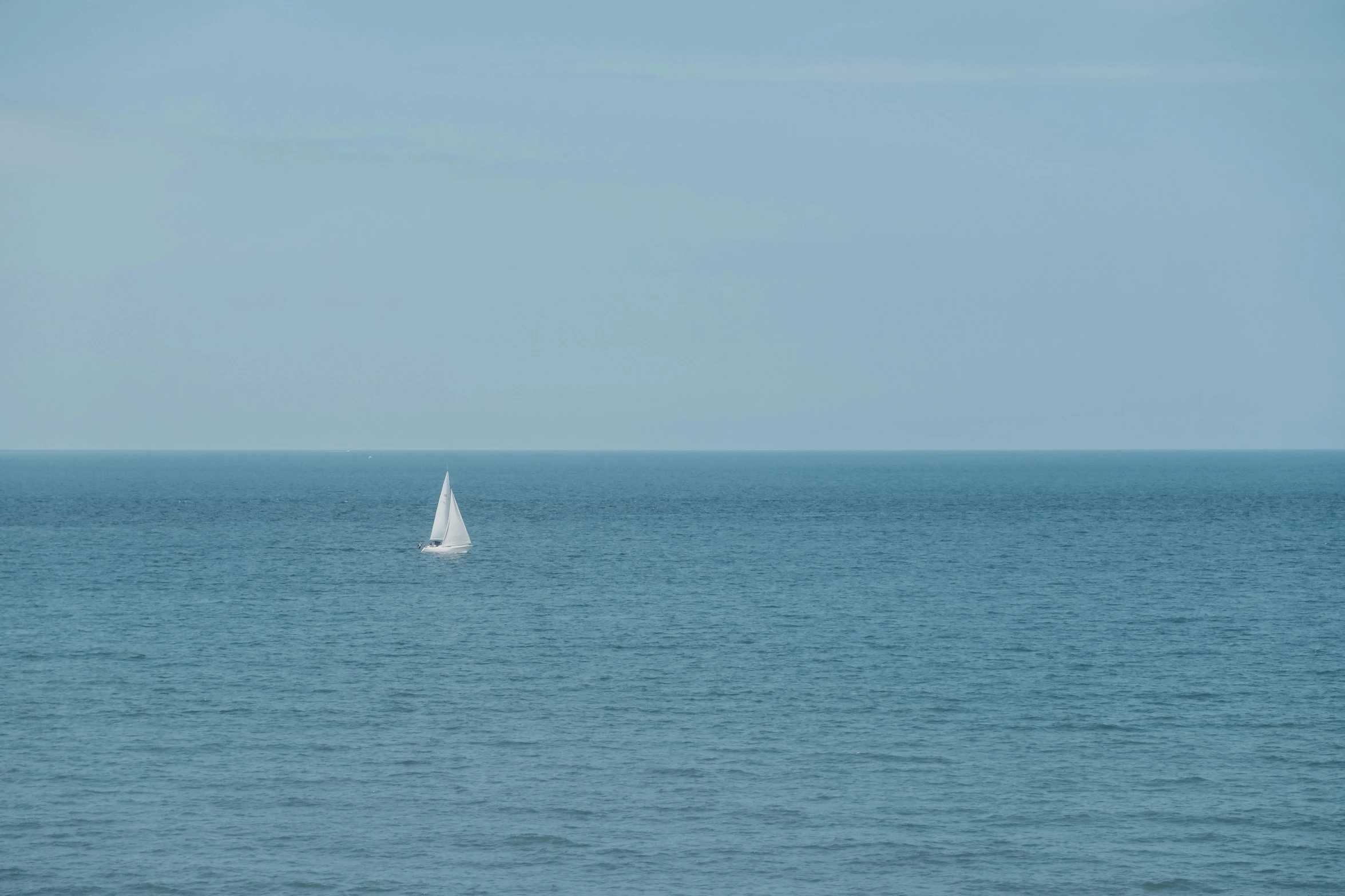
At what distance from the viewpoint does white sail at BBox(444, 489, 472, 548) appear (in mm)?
101000

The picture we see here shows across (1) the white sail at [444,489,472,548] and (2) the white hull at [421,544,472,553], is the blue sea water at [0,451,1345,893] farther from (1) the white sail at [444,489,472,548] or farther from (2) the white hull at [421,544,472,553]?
(1) the white sail at [444,489,472,548]

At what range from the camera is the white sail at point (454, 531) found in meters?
101

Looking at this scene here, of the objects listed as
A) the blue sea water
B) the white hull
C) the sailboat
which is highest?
the sailboat

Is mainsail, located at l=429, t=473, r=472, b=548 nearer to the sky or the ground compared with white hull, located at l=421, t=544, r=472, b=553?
nearer to the sky

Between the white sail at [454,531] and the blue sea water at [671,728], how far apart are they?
1056 centimetres

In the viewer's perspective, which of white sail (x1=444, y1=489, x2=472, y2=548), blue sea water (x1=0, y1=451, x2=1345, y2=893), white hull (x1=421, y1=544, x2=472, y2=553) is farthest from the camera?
white sail (x1=444, y1=489, x2=472, y2=548)

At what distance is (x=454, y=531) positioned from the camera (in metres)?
102

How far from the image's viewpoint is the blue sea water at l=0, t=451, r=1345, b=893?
3173cm

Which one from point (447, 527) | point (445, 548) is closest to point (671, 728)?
point (445, 548)

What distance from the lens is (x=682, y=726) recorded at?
143 ft

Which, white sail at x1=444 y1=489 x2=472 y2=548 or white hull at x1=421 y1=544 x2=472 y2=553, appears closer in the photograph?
white hull at x1=421 y1=544 x2=472 y2=553

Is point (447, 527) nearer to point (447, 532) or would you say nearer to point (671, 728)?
point (447, 532)

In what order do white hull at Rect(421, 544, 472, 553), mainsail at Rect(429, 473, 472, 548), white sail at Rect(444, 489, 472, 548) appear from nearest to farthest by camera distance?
white hull at Rect(421, 544, 472, 553) < white sail at Rect(444, 489, 472, 548) < mainsail at Rect(429, 473, 472, 548)

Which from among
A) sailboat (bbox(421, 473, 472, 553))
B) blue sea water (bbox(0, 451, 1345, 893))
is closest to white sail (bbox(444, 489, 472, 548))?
sailboat (bbox(421, 473, 472, 553))
